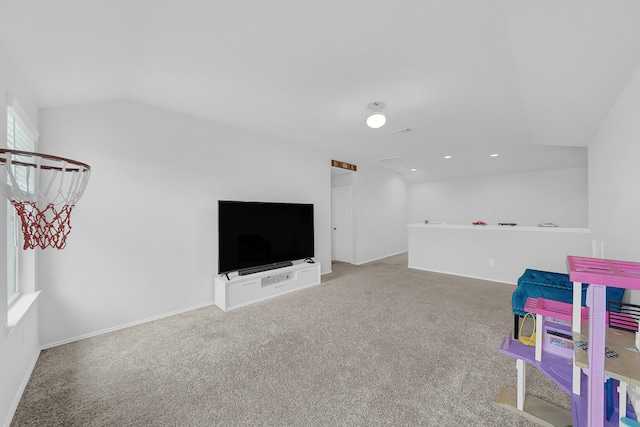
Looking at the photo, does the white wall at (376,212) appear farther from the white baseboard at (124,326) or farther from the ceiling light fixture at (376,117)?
the white baseboard at (124,326)

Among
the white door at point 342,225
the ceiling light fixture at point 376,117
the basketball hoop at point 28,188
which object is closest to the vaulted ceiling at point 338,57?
the ceiling light fixture at point 376,117

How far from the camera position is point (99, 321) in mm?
2684

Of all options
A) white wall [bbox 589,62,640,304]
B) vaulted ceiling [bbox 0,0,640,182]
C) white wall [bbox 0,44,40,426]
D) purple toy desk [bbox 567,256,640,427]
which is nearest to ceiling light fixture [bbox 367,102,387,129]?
vaulted ceiling [bbox 0,0,640,182]

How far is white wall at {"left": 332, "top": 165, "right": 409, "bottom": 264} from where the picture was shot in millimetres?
6121

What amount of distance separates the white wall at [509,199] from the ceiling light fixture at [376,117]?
590 cm

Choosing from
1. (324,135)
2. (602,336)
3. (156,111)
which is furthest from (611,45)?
(156,111)

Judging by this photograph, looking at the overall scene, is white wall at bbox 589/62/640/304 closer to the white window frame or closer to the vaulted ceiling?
the vaulted ceiling

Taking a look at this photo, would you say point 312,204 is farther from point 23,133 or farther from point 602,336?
point 602,336

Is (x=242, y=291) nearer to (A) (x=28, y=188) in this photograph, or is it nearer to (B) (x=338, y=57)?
(A) (x=28, y=188)

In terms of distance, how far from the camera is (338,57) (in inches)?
83.1

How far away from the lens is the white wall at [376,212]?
612 cm

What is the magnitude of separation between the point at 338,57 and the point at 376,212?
5.04 m

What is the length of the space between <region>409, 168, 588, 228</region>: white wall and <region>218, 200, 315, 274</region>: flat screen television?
5.46 metres

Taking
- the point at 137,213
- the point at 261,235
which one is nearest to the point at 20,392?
the point at 137,213
